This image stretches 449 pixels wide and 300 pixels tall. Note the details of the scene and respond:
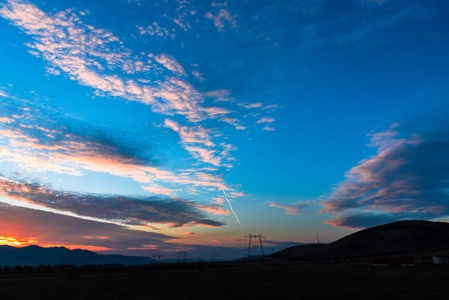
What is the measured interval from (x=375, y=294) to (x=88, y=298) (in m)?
26.4

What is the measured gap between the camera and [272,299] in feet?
86.4

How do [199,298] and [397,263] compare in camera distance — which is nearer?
[199,298]

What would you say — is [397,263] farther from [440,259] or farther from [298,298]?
[298,298]

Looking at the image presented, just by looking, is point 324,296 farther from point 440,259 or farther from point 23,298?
point 440,259

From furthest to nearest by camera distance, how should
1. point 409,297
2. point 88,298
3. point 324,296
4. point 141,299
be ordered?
point 88,298, point 141,299, point 324,296, point 409,297

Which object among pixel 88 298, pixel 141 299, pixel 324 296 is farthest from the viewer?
pixel 88 298

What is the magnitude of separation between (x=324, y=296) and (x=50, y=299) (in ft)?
85.4

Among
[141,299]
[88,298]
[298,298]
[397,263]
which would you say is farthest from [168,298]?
[397,263]

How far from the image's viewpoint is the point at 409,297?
25.0m

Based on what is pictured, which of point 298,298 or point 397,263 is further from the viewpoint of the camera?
point 397,263

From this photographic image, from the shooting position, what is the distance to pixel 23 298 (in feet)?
111

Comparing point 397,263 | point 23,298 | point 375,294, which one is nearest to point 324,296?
point 375,294

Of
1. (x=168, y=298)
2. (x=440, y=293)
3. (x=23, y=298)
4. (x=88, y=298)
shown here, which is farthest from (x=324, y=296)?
(x=23, y=298)

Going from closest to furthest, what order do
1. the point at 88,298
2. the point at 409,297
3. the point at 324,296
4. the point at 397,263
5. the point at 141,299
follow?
the point at 409,297, the point at 324,296, the point at 141,299, the point at 88,298, the point at 397,263
